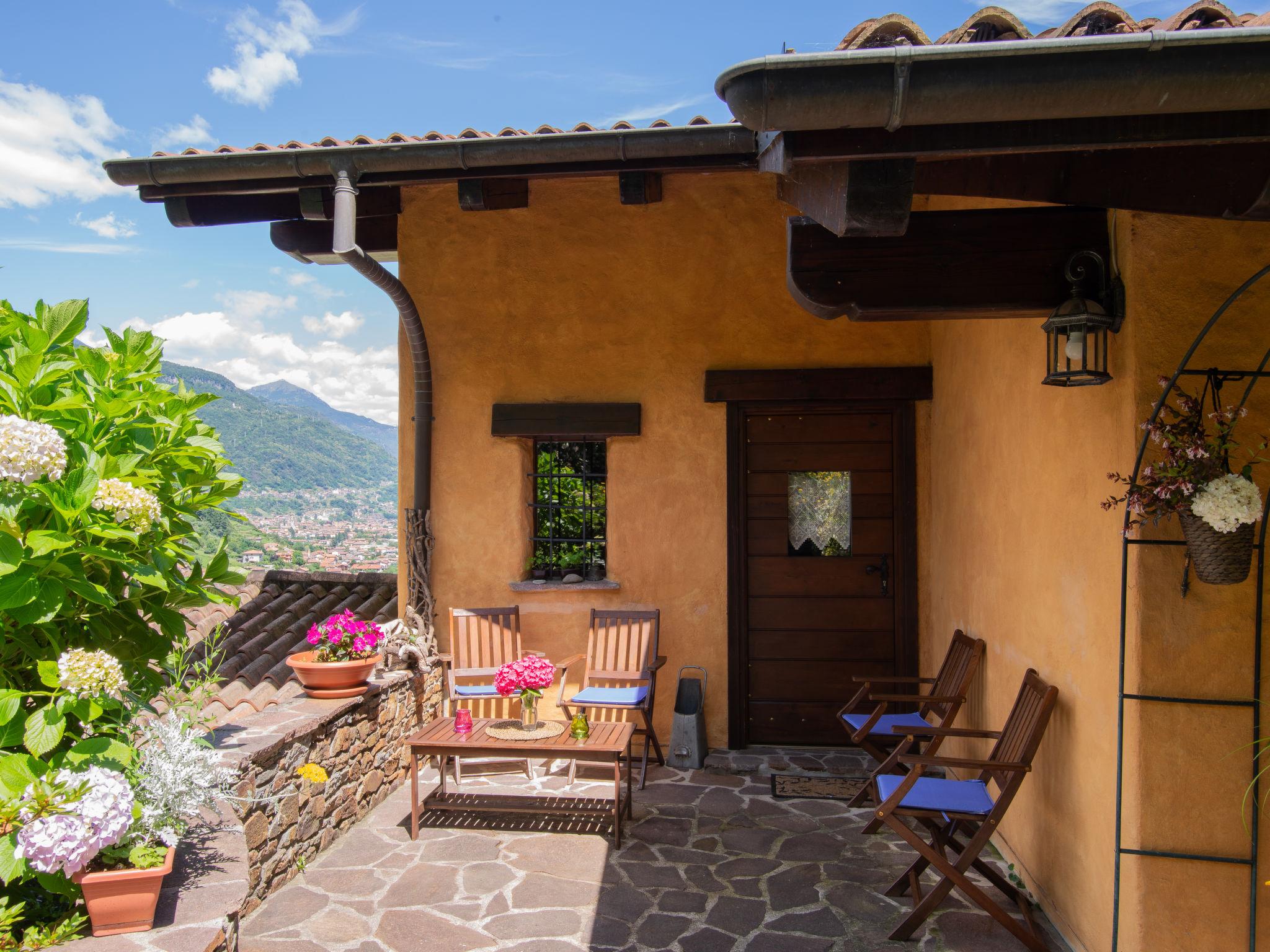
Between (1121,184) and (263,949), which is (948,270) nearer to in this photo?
(1121,184)

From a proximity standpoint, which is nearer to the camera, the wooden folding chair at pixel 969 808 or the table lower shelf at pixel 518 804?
the wooden folding chair at pixel 969 808

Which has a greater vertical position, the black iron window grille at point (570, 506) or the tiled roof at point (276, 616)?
the black iron window grille at point (570, 506)

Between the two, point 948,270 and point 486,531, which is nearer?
point 948,270

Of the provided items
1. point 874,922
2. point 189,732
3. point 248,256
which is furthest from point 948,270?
point 248,256

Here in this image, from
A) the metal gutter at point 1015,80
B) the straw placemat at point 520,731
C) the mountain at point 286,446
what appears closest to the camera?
the metal gutter at point 1015,80

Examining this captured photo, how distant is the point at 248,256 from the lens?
7569 centimetres

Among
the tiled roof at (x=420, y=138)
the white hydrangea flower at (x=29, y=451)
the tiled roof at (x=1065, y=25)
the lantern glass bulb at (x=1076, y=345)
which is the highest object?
the tiled roof at (x=420, y=138)

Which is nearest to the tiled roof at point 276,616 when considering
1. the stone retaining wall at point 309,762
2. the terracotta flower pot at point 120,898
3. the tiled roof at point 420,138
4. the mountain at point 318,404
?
the stone retaining wall at point 309,762

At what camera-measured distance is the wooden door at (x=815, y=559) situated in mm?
6117

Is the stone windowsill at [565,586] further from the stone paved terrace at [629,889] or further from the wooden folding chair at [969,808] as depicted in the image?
the wooden folding chair at [969,808]

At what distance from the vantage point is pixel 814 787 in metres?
5.44

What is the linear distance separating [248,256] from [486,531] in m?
78.6

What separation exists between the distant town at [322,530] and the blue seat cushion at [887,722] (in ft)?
10.9

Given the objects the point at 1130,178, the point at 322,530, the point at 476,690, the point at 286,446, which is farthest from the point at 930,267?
the point at 286,446
